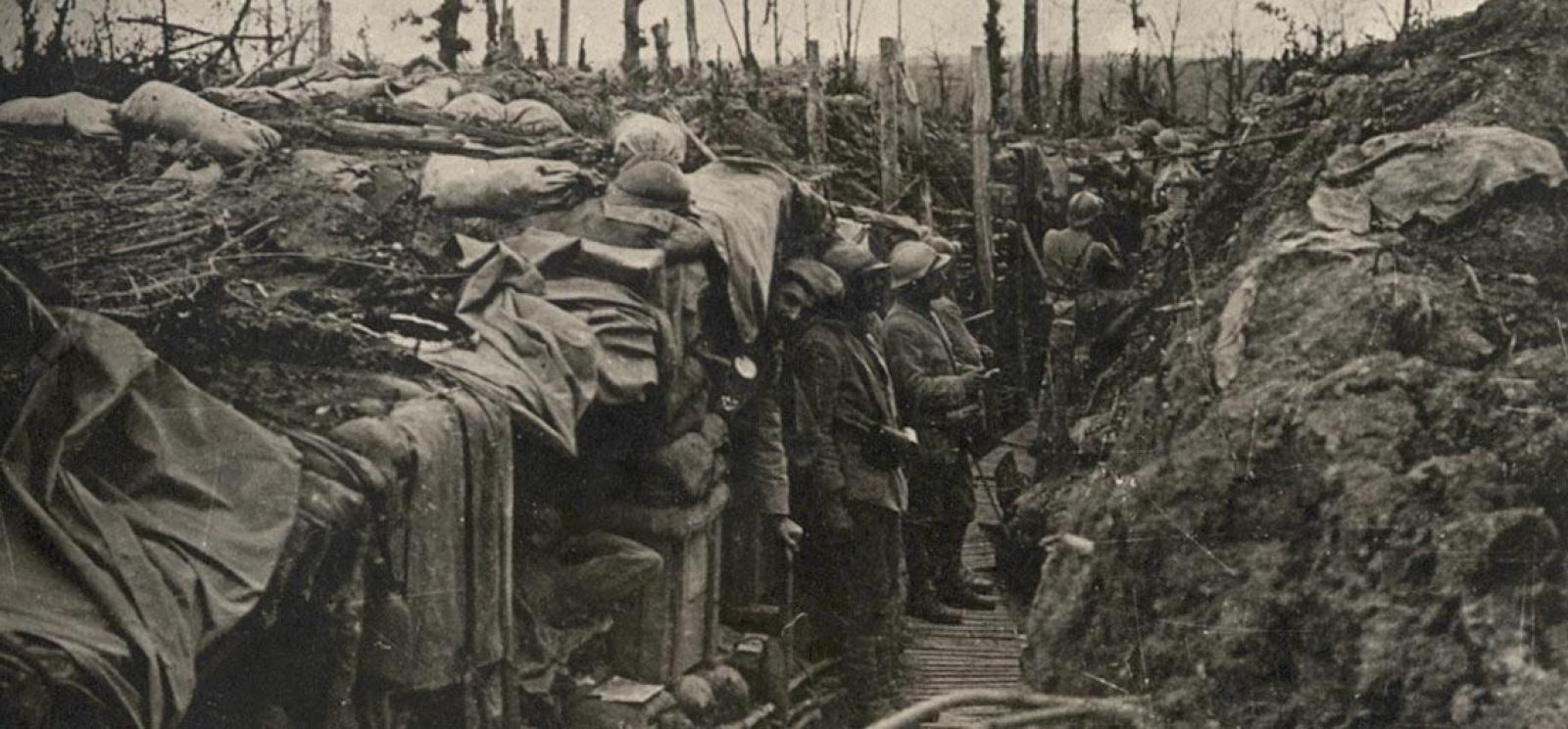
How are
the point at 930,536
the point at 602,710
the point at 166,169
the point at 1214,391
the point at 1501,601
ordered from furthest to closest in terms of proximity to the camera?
the point at 930,536 → the point at 602,710 → the point at 166,169 → the point at 1214,391 → the point at 1501,601

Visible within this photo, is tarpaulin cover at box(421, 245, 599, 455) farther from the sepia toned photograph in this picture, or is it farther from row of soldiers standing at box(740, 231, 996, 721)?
row of soldiers standing at box(740, 231, 996, 721)

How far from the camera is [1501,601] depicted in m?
2.91

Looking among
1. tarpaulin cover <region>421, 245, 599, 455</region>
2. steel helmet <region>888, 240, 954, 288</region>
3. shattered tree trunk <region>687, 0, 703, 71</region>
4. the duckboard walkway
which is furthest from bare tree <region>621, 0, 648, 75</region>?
the duckboard walkway

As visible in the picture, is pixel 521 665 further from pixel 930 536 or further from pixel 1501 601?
pixel 930 536

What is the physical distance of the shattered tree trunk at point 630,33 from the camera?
211 inches

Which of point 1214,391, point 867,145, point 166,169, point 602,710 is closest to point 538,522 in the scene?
point 602,710

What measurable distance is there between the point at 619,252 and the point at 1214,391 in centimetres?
209

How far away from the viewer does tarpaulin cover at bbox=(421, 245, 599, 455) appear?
407 cm

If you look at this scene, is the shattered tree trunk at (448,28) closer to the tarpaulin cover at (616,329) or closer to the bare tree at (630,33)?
the bare tree at (630,33)

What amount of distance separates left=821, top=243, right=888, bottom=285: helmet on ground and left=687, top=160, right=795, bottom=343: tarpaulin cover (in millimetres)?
692

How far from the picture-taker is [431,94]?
492cm

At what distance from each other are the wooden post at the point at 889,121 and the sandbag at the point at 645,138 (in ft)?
10.9

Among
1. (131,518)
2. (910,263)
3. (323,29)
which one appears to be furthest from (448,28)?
(910,263)

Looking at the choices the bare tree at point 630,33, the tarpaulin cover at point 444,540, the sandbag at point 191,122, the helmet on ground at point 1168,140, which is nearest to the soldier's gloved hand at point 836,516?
the bare tree at point 630,33
